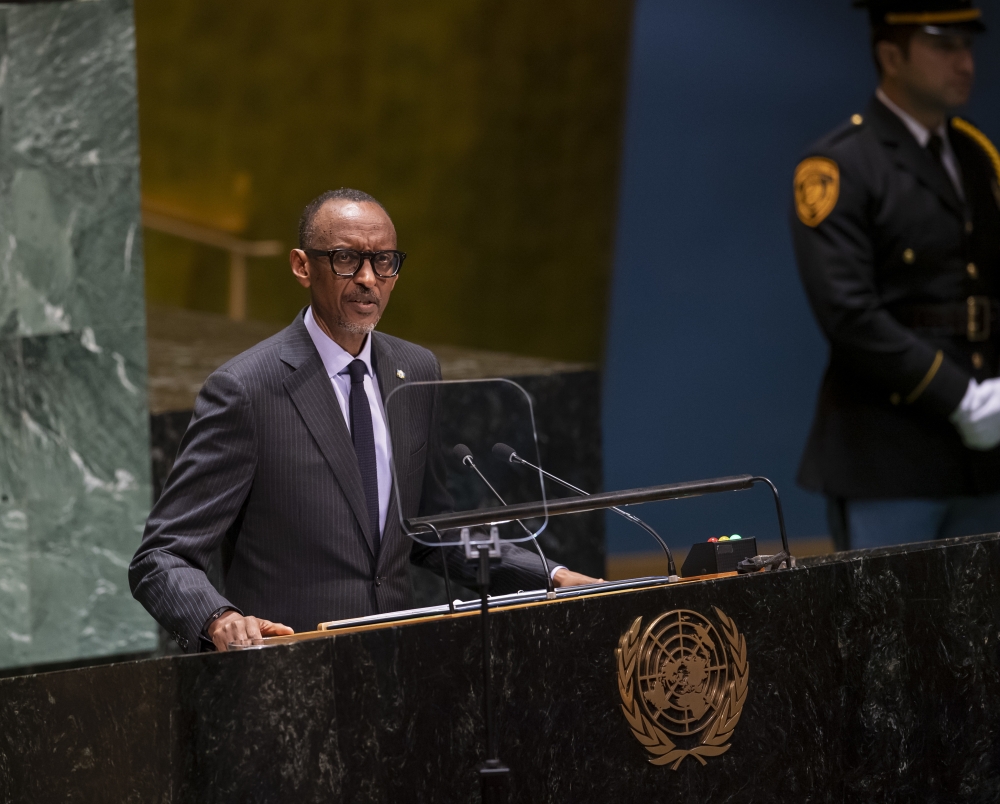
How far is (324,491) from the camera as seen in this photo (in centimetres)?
253

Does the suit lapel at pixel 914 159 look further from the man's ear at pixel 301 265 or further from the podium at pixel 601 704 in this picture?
the man's ear at pixel 301 265

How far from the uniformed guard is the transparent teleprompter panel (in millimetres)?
1273

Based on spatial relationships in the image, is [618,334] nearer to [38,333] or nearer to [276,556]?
[38,333]

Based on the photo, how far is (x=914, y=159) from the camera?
13.1 ft

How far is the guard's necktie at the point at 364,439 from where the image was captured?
257 cm

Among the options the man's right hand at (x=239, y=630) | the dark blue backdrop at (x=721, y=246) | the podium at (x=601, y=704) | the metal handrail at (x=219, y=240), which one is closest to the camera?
the podium at (x=601, y=704)

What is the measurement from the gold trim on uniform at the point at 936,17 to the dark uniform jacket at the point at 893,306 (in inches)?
9.1

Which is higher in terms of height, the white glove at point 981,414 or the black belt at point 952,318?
the black belt at point 952,318

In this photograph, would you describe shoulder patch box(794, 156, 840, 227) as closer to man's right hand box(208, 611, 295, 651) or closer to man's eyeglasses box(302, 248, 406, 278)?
man's eyeglasses box(302, 248, 406, 278)

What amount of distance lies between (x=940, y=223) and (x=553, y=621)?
224cm

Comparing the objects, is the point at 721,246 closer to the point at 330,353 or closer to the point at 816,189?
the point at 816,189

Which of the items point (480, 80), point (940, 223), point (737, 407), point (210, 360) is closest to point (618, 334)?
point (737, 407)

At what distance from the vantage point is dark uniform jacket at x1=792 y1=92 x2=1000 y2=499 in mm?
3809

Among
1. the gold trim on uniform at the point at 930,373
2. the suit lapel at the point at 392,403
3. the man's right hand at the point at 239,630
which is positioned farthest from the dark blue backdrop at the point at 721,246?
the man's right hand at the point at 239,630
